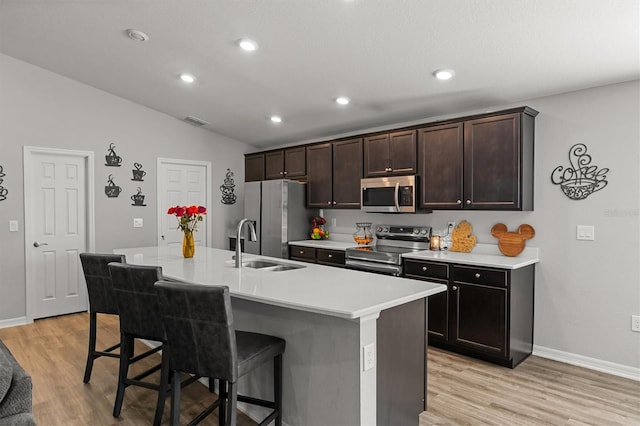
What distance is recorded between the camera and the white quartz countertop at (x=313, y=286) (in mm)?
1873

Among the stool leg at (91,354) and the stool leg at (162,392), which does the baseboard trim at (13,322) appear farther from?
the stool leg at (162,392)

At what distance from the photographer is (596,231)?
10.9 ft

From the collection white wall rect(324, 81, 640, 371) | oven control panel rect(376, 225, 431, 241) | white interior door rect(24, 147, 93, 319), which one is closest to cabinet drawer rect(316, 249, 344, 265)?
oven control panel rect(376, 225, 431, 241)

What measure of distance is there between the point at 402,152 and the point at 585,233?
184 cm

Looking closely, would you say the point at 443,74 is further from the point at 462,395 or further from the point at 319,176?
the point at 462,395

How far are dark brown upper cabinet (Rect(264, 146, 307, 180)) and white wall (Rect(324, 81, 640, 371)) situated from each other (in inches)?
109

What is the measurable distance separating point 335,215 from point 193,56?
9.08 ft

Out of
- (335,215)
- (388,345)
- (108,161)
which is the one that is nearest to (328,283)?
(388,345)

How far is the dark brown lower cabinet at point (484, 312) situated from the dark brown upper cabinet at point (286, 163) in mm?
2432

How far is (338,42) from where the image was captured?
3.05 meters

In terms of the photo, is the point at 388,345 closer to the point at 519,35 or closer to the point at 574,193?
the point at 519,35

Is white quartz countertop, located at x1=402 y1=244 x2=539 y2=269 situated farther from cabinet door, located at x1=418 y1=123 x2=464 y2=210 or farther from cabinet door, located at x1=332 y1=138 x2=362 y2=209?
cabinet door, located at x1=332 y1=138 x2=362 y2=209

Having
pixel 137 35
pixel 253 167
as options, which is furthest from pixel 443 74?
pixel 253 167

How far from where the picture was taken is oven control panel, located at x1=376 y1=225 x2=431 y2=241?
4430 millimetres
